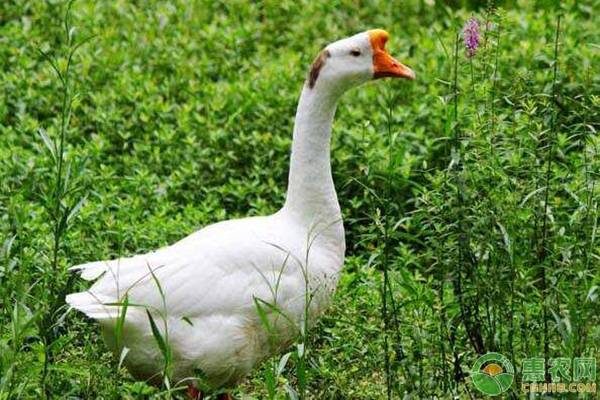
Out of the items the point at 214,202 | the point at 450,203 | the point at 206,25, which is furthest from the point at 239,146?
the point at 450,203

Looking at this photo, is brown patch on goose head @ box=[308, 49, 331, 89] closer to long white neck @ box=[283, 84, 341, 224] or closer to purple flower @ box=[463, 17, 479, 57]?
long white neck @ box=[283, 84, 341, 224]

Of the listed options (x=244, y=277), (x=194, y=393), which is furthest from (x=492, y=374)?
(x=194, y=393)

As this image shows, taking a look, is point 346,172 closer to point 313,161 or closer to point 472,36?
point 313,161

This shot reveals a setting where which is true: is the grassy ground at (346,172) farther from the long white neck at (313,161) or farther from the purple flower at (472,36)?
the long white neck at (313,161)

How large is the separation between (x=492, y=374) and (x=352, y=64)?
131 cm

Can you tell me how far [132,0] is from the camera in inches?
353

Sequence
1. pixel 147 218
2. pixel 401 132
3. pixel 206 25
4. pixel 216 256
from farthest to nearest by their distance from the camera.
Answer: pixel 206 25
pixel 401 132
pixel 147 218
pixel 216 256

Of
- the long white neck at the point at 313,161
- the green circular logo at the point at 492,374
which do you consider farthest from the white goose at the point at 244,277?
the green circular logo at the point at 492,374

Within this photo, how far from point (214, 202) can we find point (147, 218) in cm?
37

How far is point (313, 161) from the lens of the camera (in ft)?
16.3

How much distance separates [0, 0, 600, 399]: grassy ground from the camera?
457 cm

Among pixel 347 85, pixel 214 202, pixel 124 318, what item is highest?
pixel 347 85

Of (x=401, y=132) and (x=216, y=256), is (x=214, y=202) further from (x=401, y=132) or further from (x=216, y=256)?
(x=216, y=256)

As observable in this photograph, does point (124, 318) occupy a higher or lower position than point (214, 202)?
higher
